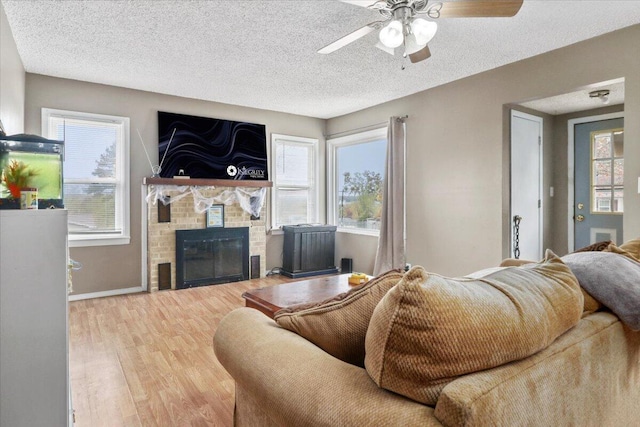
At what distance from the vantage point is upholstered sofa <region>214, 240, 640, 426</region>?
2.41 ft

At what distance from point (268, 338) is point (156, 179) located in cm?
380

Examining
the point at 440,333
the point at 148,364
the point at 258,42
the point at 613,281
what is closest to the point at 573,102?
the point at 258,42

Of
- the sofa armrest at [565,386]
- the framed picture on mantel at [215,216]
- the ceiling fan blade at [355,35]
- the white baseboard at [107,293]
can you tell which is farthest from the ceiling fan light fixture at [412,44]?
the white baseboard at [107,293]

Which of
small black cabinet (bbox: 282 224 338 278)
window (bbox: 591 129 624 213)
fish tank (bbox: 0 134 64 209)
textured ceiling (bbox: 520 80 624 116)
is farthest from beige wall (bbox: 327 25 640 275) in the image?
fish tank (bbox: 0 134 64 209)

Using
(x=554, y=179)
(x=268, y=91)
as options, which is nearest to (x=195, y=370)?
(x=268, y=91)

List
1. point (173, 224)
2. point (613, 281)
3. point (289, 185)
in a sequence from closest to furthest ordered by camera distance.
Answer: point (613, 281)
point (173, 224)
point (289, 185)

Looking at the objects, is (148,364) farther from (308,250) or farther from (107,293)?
(308,250)

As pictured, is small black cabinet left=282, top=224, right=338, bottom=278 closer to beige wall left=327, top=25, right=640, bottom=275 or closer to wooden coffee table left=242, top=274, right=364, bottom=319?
beige wall left=327, top=25, right=640, bottom=275

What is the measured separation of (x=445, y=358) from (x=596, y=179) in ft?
15.8

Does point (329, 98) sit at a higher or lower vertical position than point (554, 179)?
higher

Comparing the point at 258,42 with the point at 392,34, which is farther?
the point at 258,42

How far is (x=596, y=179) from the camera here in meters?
4.39

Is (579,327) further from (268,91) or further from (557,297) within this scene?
(268,91)

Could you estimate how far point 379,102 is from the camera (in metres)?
5.02
